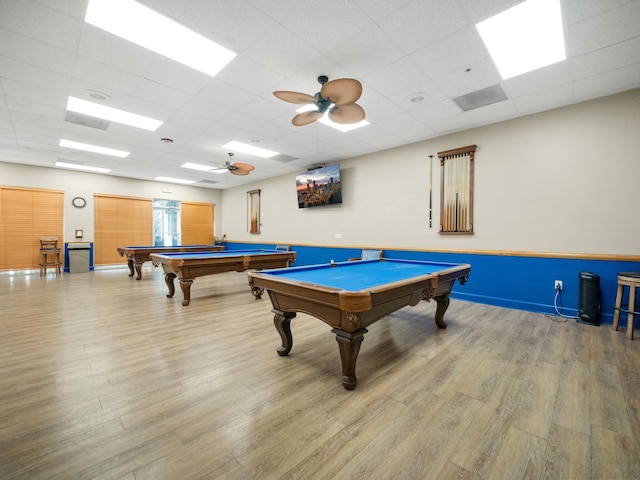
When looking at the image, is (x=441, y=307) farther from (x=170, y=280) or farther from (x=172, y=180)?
(x=172, y=180)

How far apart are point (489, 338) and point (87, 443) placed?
135 inches

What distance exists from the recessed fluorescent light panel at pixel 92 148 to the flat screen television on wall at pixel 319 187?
4165mm

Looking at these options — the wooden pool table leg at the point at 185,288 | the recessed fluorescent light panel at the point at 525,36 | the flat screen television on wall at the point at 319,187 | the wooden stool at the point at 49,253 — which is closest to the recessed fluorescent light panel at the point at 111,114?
the wooden pool table leg at the point at 185,288

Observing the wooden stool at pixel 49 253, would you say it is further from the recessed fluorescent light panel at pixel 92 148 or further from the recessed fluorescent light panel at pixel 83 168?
the recessed fluorescent light panel at pixel 92 148

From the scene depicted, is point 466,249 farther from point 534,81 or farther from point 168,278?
point 168,278

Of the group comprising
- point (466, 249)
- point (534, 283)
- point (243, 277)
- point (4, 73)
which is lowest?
point (243, 277)

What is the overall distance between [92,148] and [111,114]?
2.40 metres

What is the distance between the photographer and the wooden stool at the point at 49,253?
24.1 feet

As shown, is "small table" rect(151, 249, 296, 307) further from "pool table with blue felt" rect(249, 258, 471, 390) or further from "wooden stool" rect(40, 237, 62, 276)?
"wooden stool" rect(40, 237, 62, 276)

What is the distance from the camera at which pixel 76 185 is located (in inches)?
317

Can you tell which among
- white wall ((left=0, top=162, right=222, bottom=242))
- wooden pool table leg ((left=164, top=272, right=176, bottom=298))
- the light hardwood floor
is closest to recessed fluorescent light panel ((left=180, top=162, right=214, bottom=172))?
white wall ((left=0, top=162, right=222, bottom=242))

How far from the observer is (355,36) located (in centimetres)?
254

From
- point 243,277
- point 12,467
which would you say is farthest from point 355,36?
point 243,277

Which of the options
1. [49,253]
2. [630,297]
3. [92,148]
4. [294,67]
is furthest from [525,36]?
[49,253]
